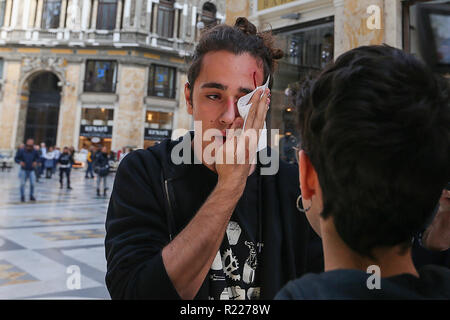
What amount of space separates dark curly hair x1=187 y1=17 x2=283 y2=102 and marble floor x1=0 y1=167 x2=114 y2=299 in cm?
96

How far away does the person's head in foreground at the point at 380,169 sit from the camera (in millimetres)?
589

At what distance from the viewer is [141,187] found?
1076 mm

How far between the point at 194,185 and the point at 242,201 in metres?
0.18

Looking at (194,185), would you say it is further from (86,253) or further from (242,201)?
(86,253)

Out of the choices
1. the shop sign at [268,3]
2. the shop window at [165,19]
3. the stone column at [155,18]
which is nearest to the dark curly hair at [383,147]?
the shop sign at [268,3]

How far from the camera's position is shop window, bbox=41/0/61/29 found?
89.3 feet

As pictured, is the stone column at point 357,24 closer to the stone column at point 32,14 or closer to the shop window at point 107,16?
the shop window at point 107,16

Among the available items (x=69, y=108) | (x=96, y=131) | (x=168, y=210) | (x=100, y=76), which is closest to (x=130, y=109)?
(x=96, y=131)

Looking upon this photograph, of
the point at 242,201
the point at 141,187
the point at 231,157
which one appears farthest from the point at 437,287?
the point at 141,187

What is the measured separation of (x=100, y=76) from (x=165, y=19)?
6.99 m

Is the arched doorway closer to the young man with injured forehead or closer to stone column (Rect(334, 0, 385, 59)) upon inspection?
stone column (Rect(334, 0, 385, 59))

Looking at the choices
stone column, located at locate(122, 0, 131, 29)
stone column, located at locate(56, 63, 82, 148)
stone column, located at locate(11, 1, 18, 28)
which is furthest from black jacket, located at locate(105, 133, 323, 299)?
stone column, located at locate(11, 1, 18, 28)

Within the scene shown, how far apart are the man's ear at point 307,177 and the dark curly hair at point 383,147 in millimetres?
64

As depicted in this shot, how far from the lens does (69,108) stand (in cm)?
2608
